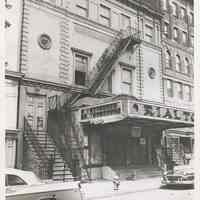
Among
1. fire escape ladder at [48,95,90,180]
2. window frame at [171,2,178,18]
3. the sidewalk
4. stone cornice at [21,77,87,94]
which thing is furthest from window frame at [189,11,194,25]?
the sidewalk

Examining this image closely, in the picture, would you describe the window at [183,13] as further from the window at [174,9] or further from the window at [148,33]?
the window at [148,33]

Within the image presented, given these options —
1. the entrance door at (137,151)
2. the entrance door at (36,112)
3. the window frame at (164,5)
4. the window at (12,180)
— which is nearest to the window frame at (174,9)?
the window frame at (164,5)

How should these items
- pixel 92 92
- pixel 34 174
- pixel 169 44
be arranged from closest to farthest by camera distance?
pixel 34 174 → pixel 92 92 → pixel 169 44

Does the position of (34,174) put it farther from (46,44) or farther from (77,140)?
(46,44)

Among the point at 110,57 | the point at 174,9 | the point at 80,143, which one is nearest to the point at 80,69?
the point at 110,57

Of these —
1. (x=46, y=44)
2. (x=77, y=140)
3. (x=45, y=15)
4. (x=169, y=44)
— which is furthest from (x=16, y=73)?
(x=169, y=44)

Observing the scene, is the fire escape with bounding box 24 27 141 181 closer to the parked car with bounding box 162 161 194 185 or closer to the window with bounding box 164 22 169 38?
the window with bounding box 164 22 169 38

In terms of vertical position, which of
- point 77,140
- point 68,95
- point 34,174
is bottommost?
point 34,174

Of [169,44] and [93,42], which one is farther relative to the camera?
[169,44]
